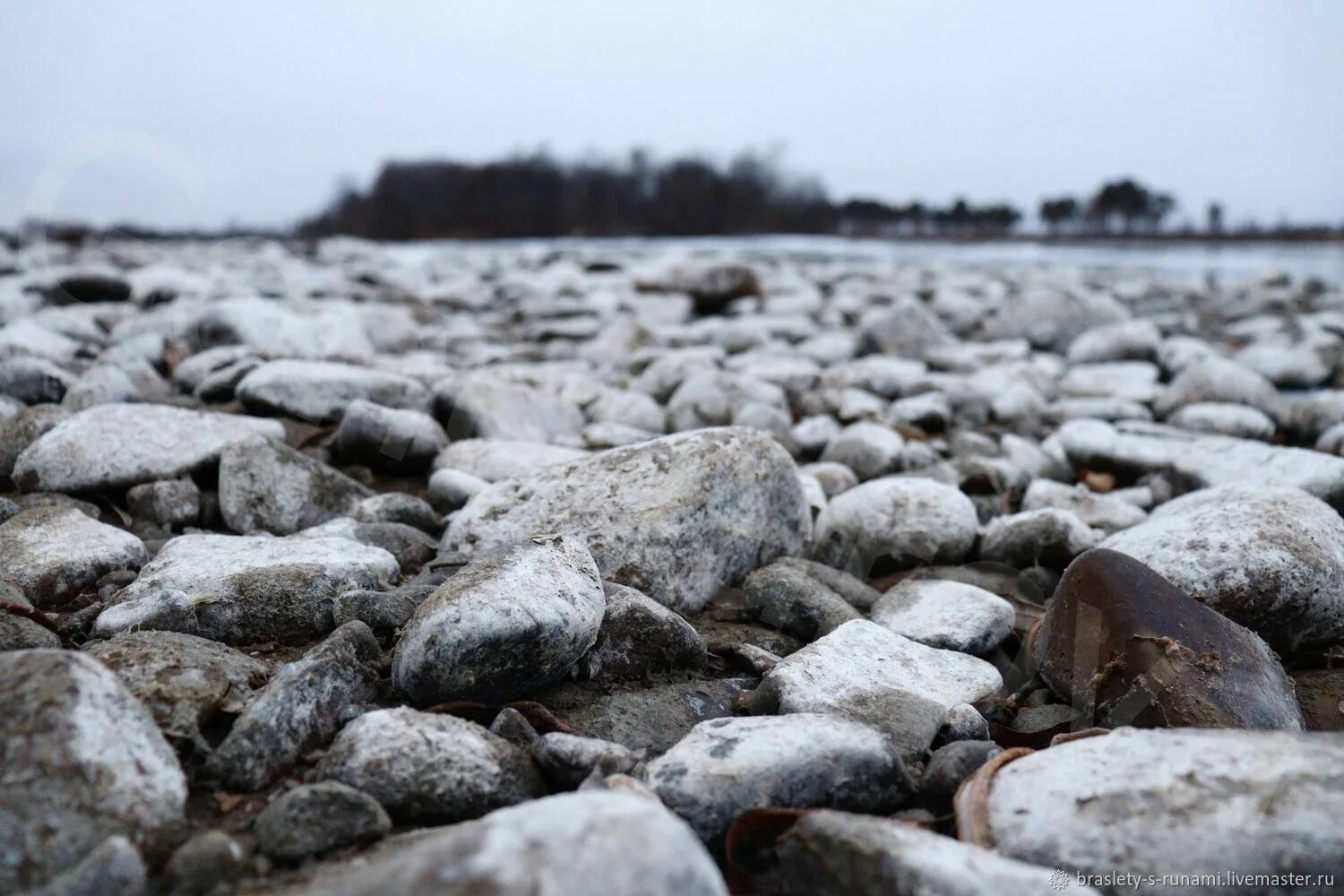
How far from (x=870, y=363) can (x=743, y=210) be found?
50.1ft

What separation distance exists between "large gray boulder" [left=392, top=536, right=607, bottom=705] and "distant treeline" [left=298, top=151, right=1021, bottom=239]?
1708 centimetres

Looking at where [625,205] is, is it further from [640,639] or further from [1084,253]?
[640,639]

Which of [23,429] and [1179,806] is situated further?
[23,429]

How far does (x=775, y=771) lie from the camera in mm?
1197

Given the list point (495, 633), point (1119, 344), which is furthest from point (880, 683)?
point (1119, 344)

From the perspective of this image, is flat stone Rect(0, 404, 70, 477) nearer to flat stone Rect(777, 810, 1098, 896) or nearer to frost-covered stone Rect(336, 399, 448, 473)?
frost-covered stone Rect(336, 399, 448, 473)

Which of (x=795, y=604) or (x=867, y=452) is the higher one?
(x=867, y=452)

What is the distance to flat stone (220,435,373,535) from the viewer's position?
209 centimetres

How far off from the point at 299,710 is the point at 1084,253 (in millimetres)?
15040

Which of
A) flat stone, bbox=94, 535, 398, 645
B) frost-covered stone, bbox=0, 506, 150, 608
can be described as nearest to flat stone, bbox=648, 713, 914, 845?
flat stone, bbox=94, 535, 398, 645

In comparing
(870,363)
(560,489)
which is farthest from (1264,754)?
(870,363)

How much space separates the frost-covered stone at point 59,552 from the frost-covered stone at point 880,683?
119 cm

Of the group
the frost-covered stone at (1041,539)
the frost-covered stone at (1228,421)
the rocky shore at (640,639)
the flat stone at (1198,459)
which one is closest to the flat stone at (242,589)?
the rocky shore at (640,639)

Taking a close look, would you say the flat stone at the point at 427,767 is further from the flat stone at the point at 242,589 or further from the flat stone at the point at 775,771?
the flat stone at the point at 242,589
